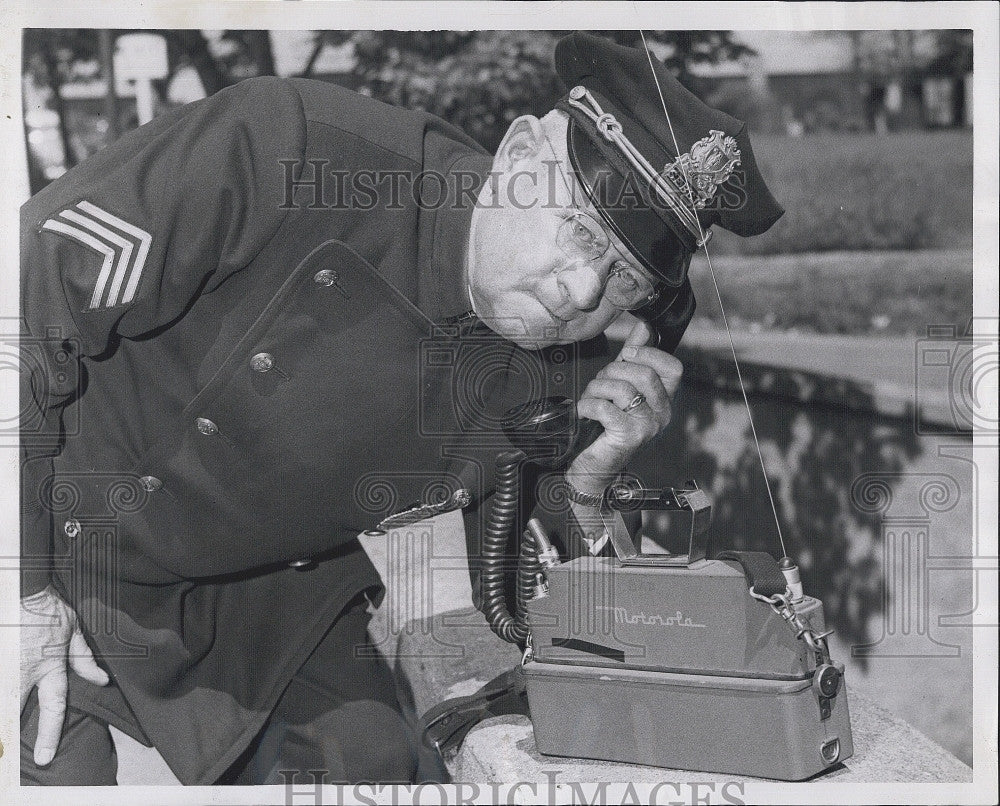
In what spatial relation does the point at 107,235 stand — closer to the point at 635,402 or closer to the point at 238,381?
the point at 238,381

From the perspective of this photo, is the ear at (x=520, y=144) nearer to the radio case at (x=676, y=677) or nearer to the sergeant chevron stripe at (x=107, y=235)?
the sergeant chevron stripe at (x=107, y=235)

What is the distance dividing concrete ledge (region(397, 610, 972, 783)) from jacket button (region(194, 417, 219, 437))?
30.6 inches

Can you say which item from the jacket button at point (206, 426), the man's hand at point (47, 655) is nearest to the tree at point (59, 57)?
the jacket button at point (206, 426)

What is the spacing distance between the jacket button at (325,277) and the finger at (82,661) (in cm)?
92

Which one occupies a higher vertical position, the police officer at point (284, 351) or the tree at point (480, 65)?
the tree at point (480, 65)

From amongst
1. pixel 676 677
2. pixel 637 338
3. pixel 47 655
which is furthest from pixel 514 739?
pixel 47 655

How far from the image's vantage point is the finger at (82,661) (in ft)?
7.28

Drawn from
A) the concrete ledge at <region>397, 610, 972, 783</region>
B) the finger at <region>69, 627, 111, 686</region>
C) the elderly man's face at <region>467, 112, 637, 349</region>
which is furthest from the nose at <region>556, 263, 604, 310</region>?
the finger at <region>69, 627, 111, 686</region>

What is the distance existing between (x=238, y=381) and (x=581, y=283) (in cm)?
71

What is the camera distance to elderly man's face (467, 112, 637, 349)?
2.08 metres

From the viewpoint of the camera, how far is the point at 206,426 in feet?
6.79

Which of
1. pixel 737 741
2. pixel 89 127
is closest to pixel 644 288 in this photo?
pixel 737 741

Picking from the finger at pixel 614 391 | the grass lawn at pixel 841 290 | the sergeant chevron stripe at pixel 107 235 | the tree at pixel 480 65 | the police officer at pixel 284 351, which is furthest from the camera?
the grass lawn at pixel 841 290

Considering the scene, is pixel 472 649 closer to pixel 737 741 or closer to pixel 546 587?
pixel 546 587
